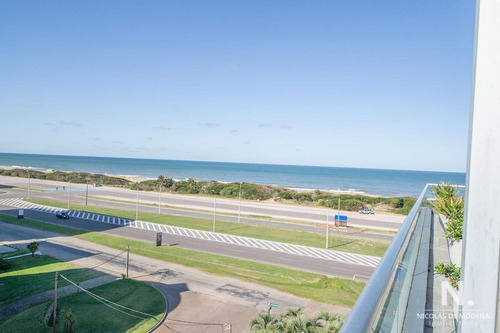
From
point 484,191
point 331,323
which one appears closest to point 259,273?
point 331,323

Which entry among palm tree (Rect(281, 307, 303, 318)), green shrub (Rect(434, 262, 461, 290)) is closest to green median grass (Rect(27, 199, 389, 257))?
palm tree (Rect(281, 307, 303, 318))

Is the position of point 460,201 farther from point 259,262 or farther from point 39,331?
point 259,262

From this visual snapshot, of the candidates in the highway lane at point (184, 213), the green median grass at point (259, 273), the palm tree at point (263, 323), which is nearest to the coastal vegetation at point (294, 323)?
the palm tree at point (263, 323)

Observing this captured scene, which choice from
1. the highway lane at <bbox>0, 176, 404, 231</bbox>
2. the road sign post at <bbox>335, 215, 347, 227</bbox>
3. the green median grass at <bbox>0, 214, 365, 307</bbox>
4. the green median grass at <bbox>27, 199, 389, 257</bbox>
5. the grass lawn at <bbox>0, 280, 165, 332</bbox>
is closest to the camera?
the grass lawn at <bbox>0, 280, 165, 332</bbox>

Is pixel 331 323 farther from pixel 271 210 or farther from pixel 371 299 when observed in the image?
pixel 271 210

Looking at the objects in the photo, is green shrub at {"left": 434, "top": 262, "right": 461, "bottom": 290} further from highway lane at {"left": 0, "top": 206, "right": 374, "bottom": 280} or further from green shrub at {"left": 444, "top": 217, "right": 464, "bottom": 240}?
highway lane at {"left": 0, "top": 206, "right": 374, "bottom": 280}

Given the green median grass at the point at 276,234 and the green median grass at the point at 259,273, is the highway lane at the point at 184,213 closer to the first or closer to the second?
the green median grass at the point at 276,234
